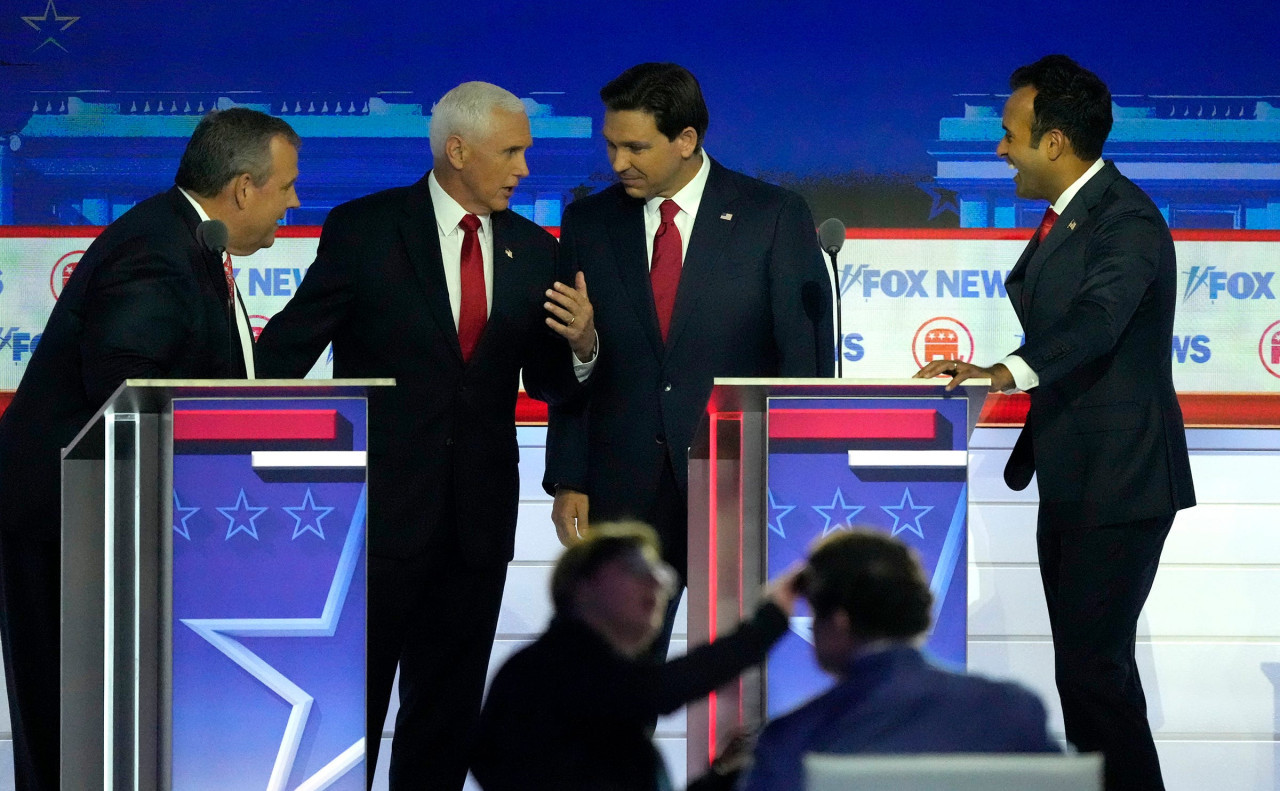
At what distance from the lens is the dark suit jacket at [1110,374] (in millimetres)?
3088

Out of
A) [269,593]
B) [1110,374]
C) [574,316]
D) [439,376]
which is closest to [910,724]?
[269,593]

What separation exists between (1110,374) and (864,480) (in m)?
0.86

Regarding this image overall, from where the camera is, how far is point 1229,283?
4.55m

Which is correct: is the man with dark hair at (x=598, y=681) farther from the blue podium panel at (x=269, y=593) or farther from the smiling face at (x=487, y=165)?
the smiling face at (x=487, y=165)

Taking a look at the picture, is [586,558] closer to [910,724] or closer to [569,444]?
[910,724]

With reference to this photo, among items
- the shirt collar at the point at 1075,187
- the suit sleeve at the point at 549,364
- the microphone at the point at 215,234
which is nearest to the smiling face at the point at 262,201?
the microphone at the point at 215,234

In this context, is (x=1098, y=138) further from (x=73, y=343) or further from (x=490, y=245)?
(x=73, y=343)

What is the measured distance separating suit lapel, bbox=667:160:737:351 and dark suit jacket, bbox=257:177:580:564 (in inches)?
9.9

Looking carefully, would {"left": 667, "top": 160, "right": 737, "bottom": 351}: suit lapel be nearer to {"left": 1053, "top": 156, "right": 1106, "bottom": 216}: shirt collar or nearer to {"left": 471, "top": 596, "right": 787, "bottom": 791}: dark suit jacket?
{"left": 1053, "top": 156, "right": 1106, "bottom": 216}: shirt collar

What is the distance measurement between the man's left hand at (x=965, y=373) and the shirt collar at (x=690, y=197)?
2.69ft

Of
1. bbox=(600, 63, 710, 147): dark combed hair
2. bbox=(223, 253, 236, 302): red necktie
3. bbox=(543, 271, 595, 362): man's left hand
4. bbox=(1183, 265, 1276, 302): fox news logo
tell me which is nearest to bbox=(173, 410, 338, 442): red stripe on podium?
bbox=(223, 253, 236, 302): red necktie

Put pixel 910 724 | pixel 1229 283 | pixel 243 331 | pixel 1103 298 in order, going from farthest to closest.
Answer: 1. pixel 1229 283
2. pixel 243 331
3. pixel 1103 298
4. pixel 910 724

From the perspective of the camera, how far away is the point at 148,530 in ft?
8.43

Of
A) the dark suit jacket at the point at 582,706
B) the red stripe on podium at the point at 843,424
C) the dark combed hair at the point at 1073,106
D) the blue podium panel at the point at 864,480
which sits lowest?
the dark suit jacket at the point at 582,706
